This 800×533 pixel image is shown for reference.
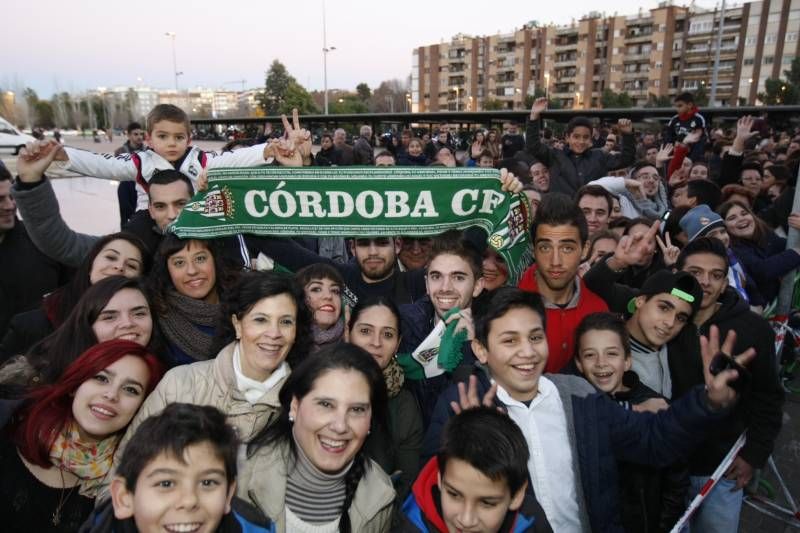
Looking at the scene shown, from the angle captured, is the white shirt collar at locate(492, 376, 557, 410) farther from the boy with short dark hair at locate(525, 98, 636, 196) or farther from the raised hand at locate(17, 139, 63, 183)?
the boy with short dark hair at locate(525, 98, 636, 196)

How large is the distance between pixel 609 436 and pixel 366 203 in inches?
82.1

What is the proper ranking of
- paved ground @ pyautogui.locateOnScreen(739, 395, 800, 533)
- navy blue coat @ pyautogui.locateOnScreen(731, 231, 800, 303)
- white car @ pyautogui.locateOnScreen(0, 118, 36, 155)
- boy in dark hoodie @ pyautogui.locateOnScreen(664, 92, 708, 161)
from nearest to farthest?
paved ground @ pyautogui.locateOnScreen(739, 395, 800, 533)
navy blue coat @ pyautogui.locateOnScreen(731, 231, 800, 303)
boy in dark hoodie @ pyautogui.locateOnScreen(664, 92, 708, 161)
white car @ pyautogui.locateOnScreen(0, 118, 36, 155)

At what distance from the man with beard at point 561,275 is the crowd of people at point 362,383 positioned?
0.01m

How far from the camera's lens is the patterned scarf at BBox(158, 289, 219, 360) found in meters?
2.93

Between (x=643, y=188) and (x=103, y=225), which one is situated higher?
(x=643, y=188)

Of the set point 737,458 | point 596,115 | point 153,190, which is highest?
point 596,115

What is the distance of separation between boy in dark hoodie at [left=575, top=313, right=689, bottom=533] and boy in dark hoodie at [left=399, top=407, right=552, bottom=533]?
87 cm

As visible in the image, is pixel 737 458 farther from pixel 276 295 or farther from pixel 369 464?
pixel 276 295

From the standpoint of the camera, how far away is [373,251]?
3.87 metres

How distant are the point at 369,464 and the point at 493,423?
611 mm

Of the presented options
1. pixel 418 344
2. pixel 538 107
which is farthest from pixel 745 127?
pixel 418 344

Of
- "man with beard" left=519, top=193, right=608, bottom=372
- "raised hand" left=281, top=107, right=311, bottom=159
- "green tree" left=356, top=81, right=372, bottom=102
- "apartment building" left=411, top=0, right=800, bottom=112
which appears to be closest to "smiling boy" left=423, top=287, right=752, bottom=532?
"man with beard" left=519, top=193, right=608, bottom=372

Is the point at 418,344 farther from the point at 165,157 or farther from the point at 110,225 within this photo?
the point at 110,225

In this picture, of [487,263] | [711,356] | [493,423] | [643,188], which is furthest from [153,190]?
[643,188]
